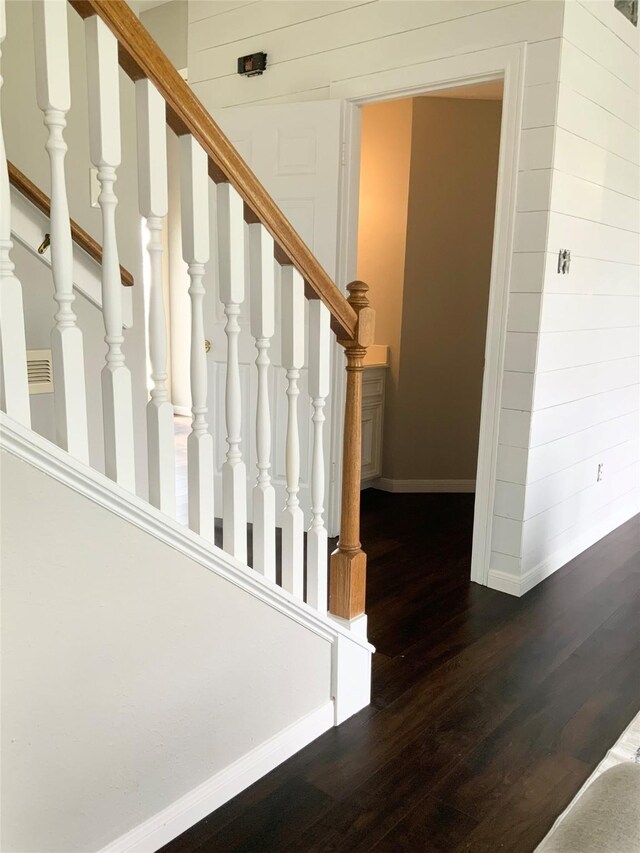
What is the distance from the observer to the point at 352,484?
197cm

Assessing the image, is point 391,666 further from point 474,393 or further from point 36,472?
point 474,393

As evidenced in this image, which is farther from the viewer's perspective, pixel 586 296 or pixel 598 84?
pixel 586 296

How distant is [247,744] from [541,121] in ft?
7.91

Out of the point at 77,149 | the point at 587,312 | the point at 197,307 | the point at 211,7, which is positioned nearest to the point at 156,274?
the point at 197,307

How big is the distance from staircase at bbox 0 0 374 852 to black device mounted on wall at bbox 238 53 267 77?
6.62 feet

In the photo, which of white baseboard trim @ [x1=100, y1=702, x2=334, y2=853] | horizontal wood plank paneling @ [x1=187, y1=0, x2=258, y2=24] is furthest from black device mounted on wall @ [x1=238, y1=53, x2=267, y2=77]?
white baseboard trim @ [x1=100, y1=702, x2=334, y2=853]

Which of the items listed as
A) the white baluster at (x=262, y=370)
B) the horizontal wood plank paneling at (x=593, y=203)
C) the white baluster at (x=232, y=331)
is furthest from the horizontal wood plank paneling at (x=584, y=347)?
the white baluster at (x=232, y=331)

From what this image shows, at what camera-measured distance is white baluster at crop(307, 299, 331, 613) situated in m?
1.79

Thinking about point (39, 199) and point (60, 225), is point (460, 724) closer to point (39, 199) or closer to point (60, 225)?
point (60, 225)

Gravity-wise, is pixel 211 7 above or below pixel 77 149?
above

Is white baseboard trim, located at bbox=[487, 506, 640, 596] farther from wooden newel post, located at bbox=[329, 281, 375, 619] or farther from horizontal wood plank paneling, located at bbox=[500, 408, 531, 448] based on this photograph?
wooden newel post, located at bbox=[329, 281, 375, 619]

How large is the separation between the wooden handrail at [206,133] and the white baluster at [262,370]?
0.05 metres

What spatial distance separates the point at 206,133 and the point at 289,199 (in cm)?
199

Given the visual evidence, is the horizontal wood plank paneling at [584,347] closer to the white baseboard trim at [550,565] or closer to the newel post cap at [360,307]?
the white baseboard trim at [550,565]
